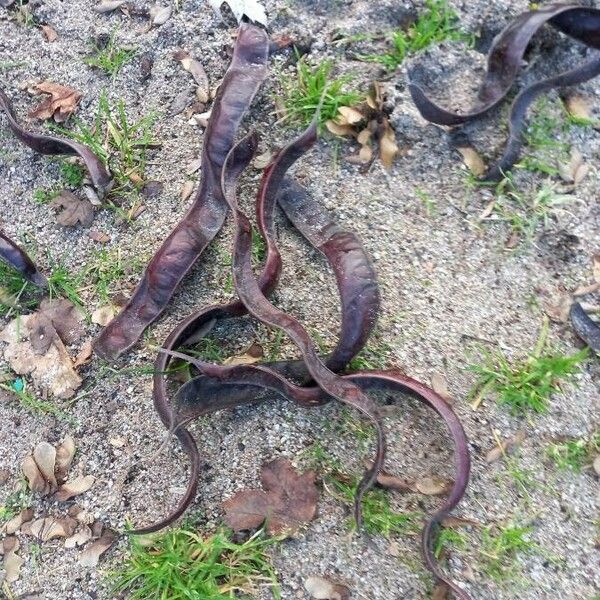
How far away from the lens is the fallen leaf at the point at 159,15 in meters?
2.58

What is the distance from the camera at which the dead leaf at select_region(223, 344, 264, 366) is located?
220 cm

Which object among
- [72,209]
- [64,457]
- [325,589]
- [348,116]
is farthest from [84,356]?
[348,116]

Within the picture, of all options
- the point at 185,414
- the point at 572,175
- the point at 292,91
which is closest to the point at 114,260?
the point at 185,414

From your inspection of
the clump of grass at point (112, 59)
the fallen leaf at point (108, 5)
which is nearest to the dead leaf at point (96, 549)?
the clump of grass at point (112, 59)

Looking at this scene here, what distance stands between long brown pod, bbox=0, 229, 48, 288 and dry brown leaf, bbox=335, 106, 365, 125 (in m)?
1.14

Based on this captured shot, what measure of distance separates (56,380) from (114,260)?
443mm

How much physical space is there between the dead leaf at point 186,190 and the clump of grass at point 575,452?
4.64 feet

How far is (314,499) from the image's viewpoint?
2080 millimetres

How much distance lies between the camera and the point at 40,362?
2346 mm

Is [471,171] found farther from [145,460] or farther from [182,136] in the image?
[145,460]

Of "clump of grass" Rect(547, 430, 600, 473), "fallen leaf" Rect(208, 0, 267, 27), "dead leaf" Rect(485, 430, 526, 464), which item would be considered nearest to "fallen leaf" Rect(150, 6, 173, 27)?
"fallen leaf" Rect(208, 0, 267, 27)

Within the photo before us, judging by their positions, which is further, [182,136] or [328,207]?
[182,136]

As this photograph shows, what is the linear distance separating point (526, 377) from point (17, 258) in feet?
5.54

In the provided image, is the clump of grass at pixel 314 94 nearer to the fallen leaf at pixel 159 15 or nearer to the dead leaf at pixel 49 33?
the fallen leaf at pixel 159 15
